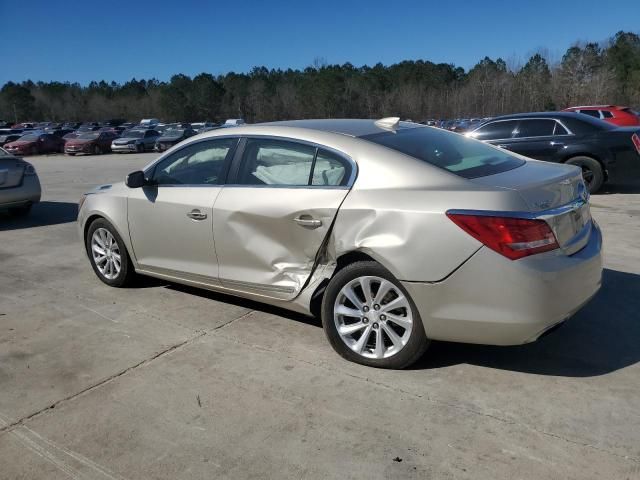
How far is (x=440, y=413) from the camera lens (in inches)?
122

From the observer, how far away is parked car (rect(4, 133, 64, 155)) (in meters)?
34.0

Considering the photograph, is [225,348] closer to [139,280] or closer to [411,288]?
[411,288]

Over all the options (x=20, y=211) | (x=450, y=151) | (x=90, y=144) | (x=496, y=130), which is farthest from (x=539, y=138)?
(x=90, y=144)

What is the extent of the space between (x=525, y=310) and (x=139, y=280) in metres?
3.73

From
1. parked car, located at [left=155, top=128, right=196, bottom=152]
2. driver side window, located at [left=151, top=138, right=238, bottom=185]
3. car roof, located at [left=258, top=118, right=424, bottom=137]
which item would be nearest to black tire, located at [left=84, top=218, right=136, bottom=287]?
driver side window, located at [left=151, top=138, right=238, bottom=185]

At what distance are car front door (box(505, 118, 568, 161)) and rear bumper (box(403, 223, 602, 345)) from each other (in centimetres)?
774

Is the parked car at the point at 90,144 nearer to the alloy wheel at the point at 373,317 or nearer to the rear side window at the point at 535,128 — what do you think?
the rear side window at the point at 535,128

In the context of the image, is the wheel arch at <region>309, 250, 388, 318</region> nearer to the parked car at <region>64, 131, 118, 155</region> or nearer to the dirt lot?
the dirt lot

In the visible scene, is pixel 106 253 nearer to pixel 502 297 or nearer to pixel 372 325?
pixel 372 325

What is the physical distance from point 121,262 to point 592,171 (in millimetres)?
8347

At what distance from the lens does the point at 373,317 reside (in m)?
3.57

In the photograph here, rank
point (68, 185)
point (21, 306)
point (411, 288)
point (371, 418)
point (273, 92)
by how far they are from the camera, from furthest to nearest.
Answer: point (273, 92) < point (68, 185) < point (21, 306) < point (411, 288) < point (371, 418)

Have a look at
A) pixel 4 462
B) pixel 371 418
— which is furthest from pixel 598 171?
pixel 4 462

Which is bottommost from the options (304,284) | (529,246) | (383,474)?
(383,474)
